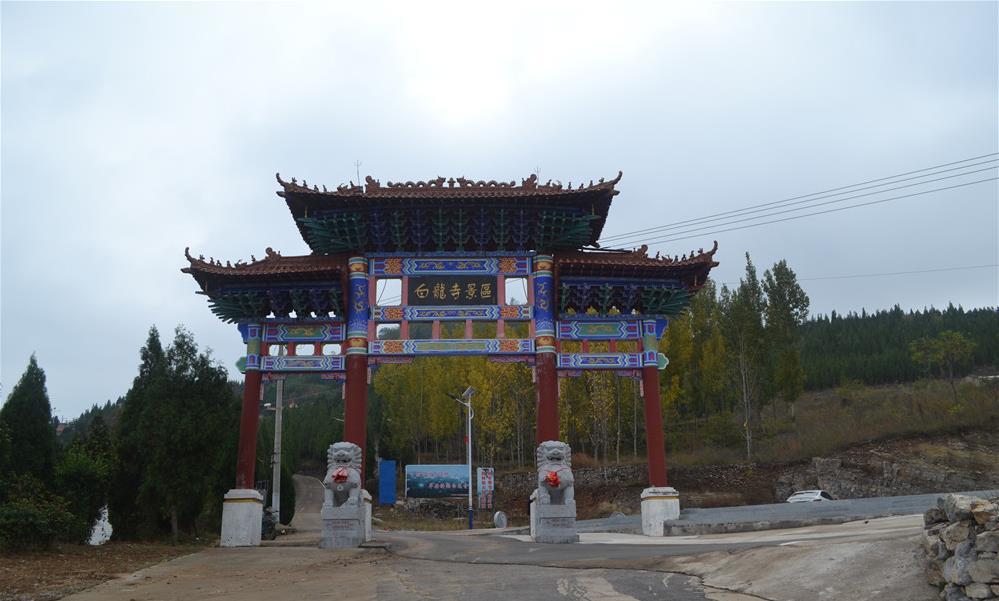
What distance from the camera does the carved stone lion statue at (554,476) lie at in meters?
16.7

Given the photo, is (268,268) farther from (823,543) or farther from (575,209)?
(823,543)

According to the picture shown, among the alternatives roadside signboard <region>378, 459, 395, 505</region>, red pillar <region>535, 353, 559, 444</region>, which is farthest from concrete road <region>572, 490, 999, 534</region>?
roadside signboard <region>378, 459, 395, 505</region>

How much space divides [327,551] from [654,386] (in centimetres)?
875

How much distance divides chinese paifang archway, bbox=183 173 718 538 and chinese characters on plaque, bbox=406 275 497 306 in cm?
3

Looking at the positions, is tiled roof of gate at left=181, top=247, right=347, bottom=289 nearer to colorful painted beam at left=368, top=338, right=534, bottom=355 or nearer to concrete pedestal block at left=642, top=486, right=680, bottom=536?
colorful painted beam at left=368, top=338, right=534, bottom=355

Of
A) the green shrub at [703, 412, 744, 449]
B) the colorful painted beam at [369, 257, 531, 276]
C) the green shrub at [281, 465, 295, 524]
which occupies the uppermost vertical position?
the colorful painted beam at [369, 257, 531, 276]

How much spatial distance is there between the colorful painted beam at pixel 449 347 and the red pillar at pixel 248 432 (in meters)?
2.98

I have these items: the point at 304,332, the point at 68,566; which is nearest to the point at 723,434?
the point at 304,332

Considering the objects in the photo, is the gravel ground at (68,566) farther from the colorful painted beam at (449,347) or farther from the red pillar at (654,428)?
the red pillar at (654,428)

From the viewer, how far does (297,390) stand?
102 meters

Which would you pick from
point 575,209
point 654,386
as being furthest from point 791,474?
point 575,209

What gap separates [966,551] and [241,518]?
15.4 metres

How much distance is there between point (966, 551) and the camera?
18.9 feet

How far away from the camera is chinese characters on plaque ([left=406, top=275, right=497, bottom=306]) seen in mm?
19328
